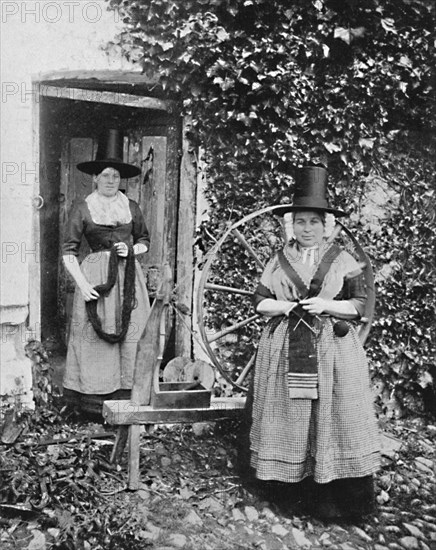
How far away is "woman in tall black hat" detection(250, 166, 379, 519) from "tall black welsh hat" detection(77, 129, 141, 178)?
1487 millimetres

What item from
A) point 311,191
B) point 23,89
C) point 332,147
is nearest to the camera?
point 311,191

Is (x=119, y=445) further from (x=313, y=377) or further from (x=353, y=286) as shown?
(x=353, y=286)

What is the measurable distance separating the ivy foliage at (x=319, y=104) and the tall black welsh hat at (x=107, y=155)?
522 mm

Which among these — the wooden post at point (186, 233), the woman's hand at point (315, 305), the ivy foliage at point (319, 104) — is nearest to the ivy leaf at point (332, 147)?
the ivy foliage at point (319, 104)

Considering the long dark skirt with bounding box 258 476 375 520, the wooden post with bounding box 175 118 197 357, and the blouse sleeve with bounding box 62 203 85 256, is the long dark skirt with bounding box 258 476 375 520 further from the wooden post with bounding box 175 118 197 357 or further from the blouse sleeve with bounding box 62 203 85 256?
the blouse sleeve with bounding box 62 203 85 256

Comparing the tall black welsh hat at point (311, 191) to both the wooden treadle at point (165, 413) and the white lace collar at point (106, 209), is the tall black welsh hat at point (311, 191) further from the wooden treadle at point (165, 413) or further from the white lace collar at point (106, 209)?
the white lace collar at point (106, 209)

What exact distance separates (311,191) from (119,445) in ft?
6.19

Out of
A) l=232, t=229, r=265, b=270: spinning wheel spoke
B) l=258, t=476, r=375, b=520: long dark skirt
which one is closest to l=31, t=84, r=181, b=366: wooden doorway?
l=232, t=229, r=265, b=270: spinning wheel spoke

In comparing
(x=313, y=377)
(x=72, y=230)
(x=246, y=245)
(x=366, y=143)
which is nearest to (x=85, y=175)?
(x=72, y=230)

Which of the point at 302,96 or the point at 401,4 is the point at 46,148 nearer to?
the point at 302,96

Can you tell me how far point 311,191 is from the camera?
3783mm

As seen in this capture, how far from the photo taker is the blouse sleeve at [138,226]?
4879 millimetres

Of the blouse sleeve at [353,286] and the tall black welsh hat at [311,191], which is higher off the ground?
the tall black welsh hat at [311,191]

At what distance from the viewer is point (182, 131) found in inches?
199
